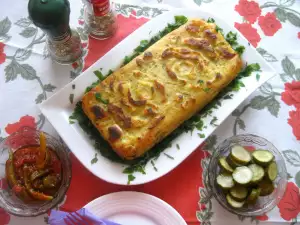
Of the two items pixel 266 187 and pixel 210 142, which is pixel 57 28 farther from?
pixel 266 187

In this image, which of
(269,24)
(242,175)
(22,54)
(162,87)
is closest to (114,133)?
(162,87)

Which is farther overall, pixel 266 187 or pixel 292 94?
pixel 292 94

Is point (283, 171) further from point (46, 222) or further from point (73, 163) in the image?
point (46, 222)

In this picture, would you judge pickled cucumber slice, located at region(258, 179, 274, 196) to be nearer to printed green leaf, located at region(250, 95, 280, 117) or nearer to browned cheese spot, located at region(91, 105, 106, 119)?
printed green leaf, located at region(250, 95, 280, 117)

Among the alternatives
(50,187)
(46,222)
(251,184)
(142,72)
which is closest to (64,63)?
(142,72)

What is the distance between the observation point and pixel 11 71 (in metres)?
1.93

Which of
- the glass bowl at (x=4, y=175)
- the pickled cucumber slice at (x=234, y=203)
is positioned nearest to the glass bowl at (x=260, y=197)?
the pickled cucumber slice at (x=234, y=203)

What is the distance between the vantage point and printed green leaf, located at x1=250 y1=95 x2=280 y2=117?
191cm

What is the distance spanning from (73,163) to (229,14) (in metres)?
1.08

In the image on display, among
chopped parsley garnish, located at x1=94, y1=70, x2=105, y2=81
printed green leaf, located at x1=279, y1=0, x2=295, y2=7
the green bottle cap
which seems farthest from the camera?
printed green leaf, located at x1=279, y1=0, x2=295, y2=7

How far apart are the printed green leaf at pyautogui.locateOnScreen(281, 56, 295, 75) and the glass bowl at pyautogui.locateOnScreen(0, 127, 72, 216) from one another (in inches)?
43.9

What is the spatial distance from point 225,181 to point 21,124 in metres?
0.94

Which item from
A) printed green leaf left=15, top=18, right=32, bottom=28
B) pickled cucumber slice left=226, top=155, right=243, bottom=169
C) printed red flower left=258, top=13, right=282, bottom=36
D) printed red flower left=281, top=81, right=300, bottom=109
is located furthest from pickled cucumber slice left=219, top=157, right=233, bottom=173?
printed green leaf left=15, top=18, right=32, bottom=28

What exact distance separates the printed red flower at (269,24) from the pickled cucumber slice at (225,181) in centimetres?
81
